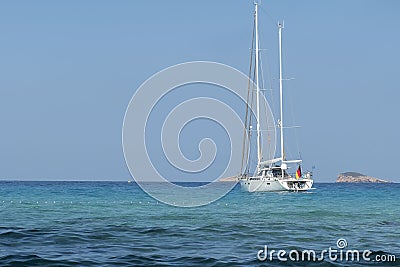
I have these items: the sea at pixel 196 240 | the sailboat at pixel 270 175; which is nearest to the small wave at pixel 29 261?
the sea at pixel 196 240

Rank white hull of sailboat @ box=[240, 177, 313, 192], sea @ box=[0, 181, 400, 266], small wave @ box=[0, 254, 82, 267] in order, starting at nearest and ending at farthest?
small wave @ box=[0, 254, 82, 267] < sea @ box=[0, 181, 400, 266] < white hull of sailboat @ box=[240, 177, 313, 192]

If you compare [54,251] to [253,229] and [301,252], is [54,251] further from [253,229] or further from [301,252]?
[253,229]

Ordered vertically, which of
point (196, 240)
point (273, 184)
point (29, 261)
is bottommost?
point (29, 261)

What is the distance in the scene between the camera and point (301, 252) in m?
19.4

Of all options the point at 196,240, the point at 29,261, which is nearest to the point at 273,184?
the point at 196,240

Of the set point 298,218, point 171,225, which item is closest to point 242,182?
point 298,218

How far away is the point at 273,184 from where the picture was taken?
6850 centimetres

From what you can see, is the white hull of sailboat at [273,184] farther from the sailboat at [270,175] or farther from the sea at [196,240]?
the sea at [196,240]

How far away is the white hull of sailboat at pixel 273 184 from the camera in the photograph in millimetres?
68375

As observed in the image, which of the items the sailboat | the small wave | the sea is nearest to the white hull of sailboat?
the sailboat

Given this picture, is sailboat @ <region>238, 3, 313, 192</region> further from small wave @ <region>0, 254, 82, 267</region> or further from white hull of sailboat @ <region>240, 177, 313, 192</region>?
small wave @ <region>0, 254, 82, 267</region>

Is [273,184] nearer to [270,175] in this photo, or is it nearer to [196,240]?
[270,175]

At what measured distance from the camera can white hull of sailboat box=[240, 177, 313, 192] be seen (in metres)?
68.4

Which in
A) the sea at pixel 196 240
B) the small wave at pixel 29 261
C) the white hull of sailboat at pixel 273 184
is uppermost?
the white hull of sailboat at pixel 273 184
